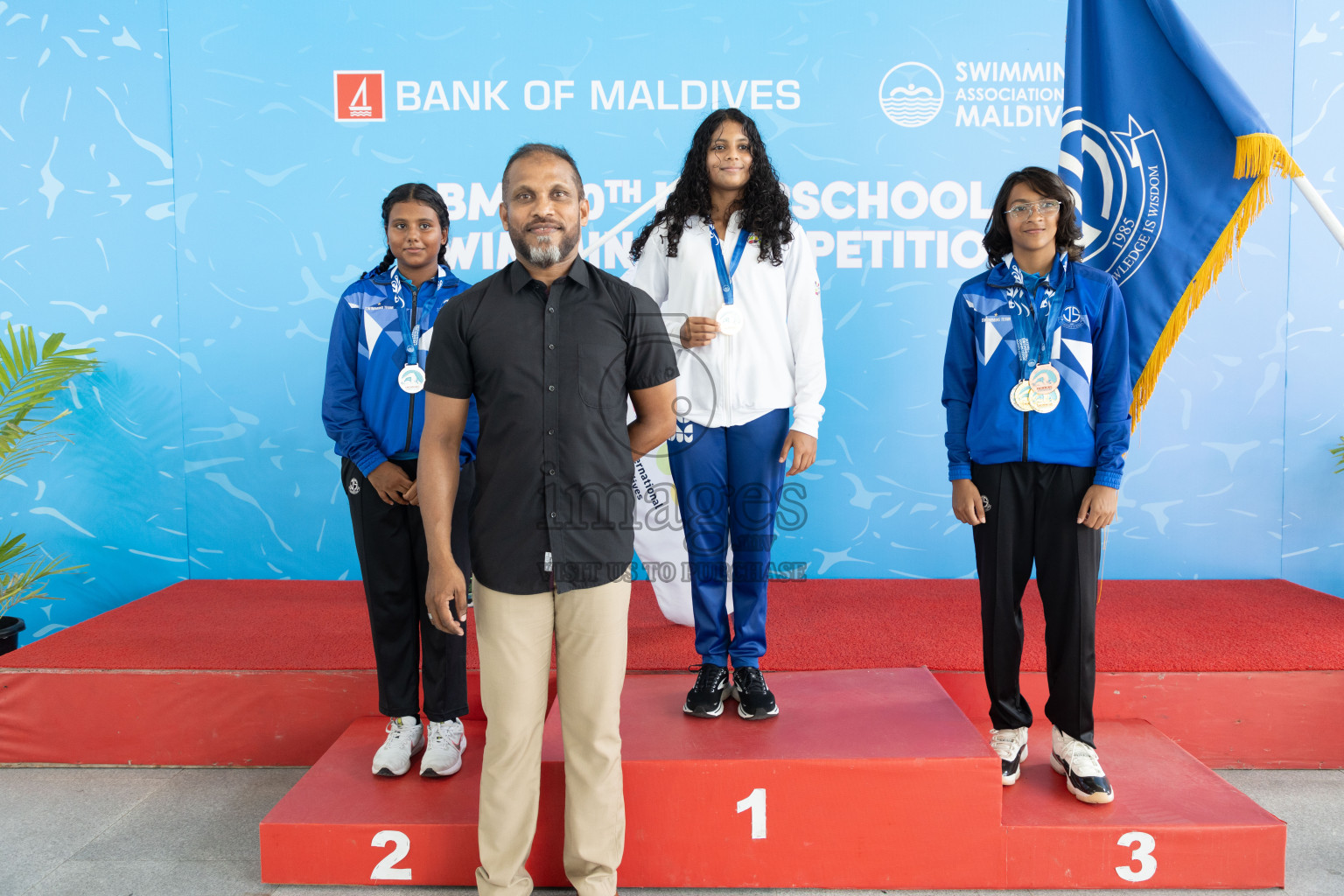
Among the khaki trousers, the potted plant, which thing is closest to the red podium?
the khaki trousers

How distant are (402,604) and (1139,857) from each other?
1932mm

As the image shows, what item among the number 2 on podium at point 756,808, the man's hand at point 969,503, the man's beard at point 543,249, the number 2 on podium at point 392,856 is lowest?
the number 2 on podium at point 392,856

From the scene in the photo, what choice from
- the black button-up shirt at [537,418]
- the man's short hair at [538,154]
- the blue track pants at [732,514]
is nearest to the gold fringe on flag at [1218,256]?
the blue track pants at [732,514]

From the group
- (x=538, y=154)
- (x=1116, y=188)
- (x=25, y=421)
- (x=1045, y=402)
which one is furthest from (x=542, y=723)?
(x=25, y=421)

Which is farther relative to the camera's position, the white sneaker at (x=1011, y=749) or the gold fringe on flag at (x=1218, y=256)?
the gold fringe on flag at (x=1218, y=256)

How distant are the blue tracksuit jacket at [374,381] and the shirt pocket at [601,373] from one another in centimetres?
61

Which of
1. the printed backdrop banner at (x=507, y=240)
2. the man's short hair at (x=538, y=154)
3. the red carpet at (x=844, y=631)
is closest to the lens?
the man's short hair at (x=538, y=154)

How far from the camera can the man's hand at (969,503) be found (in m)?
2.11

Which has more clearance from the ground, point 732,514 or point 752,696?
point 732,514

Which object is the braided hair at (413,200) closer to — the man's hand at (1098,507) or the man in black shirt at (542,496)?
the man in black shirt at (542,496)

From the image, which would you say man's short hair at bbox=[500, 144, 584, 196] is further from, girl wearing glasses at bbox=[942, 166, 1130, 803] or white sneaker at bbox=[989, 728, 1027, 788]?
white sneaker at bbox=[989, 728, 1027, 788]

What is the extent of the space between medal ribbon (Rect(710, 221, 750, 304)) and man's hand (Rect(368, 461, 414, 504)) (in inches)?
37.3

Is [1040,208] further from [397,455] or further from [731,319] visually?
[397,455]

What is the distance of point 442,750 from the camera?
2180 millimetres
